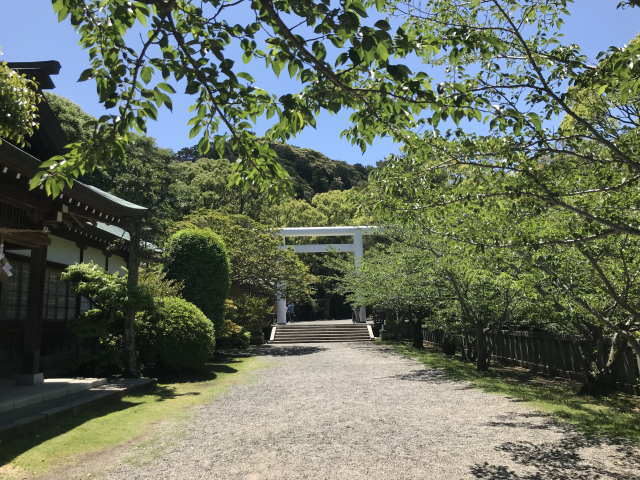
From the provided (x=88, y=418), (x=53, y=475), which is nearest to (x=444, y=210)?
(x=53, y=475)

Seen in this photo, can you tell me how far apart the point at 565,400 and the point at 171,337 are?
7596 mm

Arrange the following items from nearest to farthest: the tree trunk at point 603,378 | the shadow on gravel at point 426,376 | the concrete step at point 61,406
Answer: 1. the concrete step at point 61,406
2. the tree trunk at point 603,378
3. the shadow on gravel at point 426,376

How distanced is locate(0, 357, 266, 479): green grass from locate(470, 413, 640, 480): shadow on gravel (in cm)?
404

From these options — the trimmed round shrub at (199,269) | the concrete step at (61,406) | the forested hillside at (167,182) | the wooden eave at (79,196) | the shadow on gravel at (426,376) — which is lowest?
the shadow on gravel at (426,376)

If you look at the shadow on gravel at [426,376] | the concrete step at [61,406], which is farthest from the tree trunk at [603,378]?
the concrete step at [61,406]

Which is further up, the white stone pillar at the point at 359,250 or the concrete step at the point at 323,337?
the white stone pillar at the point at 359,250

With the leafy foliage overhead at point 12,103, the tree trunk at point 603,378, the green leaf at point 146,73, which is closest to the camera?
the green leaf at point 146,73

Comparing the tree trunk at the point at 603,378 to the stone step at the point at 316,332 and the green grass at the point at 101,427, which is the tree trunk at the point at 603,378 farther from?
the stone step at the point at 316,332

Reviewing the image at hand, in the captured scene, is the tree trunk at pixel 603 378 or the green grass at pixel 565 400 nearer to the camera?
the green grass at pixel 565 400

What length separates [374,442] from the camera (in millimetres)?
5402

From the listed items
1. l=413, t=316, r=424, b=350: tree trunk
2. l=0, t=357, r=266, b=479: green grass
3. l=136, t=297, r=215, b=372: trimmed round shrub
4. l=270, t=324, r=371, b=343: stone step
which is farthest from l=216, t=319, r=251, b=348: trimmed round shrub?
l=413, t=316, r=424, b=350: tree trunk

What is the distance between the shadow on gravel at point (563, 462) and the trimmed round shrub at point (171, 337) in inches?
276

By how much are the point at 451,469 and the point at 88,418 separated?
15.9ft

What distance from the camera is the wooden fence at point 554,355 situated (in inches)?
338
